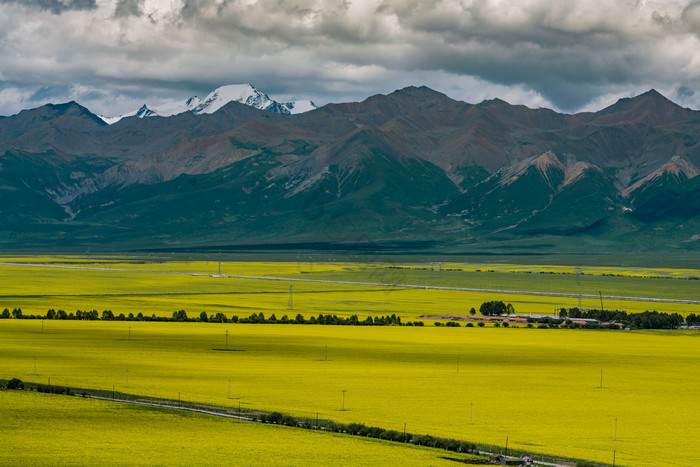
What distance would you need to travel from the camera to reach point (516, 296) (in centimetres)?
18488

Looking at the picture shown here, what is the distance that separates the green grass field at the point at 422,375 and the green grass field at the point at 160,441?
482 cm

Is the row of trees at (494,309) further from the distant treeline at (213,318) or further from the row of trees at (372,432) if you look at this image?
the row of trees at (372,432)

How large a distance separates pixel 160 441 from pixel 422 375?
30.7m

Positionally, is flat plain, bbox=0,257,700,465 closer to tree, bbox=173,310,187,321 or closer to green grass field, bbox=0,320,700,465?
green grass field, bbox=0,320,700,465

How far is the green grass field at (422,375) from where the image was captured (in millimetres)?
58625

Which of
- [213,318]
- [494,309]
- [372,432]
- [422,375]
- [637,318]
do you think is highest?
[494,309]

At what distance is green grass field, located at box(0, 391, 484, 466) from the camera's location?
48.8 meters

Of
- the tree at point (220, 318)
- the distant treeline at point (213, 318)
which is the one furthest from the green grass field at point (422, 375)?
the tree at point (220, 318)

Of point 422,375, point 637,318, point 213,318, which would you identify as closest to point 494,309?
point 637,318

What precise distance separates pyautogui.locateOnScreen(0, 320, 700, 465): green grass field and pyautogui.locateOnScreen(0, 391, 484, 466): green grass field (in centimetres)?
482

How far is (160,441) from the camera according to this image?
173ft

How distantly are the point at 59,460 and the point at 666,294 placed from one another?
169889mm

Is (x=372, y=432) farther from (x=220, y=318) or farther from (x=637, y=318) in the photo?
(x=637, y=318)

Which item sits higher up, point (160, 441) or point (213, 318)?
point (213, 318)
